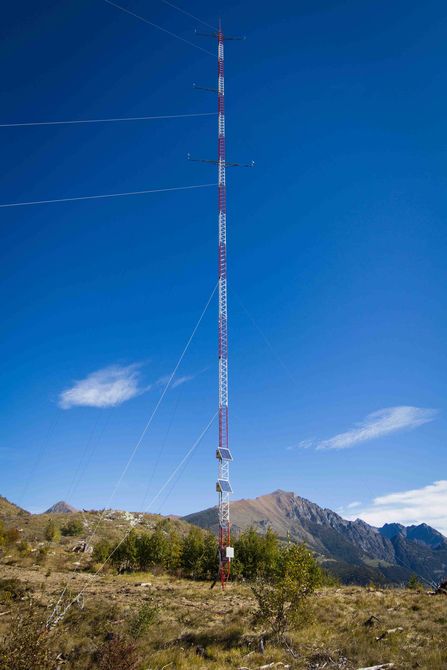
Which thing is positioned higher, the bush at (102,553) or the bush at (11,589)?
the bush at (102,553)

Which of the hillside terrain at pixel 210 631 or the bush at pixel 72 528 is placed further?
the bush at pixel 72 528

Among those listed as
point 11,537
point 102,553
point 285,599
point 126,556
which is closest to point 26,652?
point 285,599

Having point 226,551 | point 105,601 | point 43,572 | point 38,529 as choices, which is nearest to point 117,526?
point 38,529

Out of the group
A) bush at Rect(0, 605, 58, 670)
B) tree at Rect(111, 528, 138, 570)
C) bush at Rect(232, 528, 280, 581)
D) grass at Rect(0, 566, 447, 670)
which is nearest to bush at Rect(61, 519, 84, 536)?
tree at Rect(111, 528, 138, 570)

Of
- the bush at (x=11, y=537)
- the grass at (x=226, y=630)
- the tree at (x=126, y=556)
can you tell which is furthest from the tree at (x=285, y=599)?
the bush at (x=11, y=537)

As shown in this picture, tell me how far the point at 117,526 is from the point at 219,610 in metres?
85.8

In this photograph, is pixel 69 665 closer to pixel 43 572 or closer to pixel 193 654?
pixel 193 654

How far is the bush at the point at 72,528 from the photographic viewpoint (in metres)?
94.6

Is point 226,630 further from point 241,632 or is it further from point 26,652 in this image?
point 26,652

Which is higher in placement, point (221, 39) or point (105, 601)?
point (221, 39)

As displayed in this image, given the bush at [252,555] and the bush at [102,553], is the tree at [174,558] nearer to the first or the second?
the bush at [252,555]

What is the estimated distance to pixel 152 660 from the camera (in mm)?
19453

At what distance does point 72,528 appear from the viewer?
315ft

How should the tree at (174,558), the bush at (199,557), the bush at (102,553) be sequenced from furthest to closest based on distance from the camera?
the tree at (174,558) → the bush at (199,557) → the bush at (102,553)
